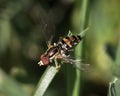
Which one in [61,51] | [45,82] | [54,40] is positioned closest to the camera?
[45,82]

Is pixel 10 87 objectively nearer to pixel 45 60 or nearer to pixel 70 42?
pixel 45 60

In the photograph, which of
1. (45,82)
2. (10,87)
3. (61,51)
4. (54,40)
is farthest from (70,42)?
(54,40)

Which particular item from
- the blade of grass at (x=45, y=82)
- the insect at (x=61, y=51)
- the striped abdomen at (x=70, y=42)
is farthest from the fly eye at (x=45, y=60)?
the blade of grass at (x=45, y=82)

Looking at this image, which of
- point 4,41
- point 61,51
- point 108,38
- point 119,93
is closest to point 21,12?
point 4,41

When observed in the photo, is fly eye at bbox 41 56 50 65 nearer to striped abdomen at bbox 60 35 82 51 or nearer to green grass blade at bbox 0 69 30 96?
striped abdomen at bbox 60 35 82 51

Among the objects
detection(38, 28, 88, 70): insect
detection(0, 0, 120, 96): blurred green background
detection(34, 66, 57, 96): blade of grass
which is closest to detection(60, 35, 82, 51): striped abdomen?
detection(38, 28, 88, 70): insect

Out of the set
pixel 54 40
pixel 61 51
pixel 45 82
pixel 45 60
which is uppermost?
pixel 54 40

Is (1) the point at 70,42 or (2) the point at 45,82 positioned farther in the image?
(1) the point at 70,42
